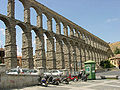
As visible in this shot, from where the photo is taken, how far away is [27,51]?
1198 inches

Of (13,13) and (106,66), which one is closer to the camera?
(13,13)

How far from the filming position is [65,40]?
4556cm

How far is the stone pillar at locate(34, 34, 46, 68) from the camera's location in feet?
111

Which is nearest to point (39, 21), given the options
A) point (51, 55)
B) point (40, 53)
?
point (40, 53)

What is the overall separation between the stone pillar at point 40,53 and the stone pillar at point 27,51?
3439 millimetres

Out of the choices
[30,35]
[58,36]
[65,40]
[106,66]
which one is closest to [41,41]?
[30,35]

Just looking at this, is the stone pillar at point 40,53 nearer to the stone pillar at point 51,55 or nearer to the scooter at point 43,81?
the stone pillar at point 51,55

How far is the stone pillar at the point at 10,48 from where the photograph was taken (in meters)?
26.9

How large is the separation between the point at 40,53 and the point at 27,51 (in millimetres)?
4343

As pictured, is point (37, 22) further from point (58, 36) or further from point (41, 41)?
point (58, 36)

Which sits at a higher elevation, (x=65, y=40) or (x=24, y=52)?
(x=65, y=40)

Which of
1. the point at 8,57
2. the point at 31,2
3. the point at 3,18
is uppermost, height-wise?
the point at 31,2

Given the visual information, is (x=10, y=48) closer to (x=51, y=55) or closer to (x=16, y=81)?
(x=51, y=55)

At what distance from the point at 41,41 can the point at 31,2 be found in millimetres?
8739
